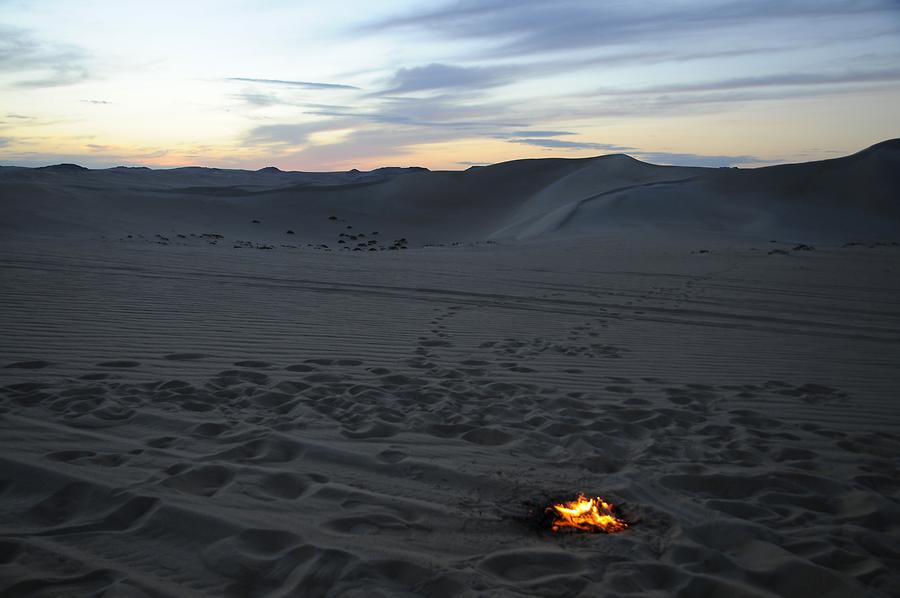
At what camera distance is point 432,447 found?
3.62 meters

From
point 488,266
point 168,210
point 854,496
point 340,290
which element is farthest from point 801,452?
point 168,210

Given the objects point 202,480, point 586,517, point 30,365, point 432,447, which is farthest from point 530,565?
point 30,365

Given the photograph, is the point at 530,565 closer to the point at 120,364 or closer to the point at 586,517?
the point at 586,517

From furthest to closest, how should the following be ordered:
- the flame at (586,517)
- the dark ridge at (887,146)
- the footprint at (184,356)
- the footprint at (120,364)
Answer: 1. the dark ridge at (887,146)
2. the footprint at (184,356)
3. the footprint at (120,364)
4. the flame at (586,517)

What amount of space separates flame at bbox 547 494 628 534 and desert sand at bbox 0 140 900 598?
7 centimetres

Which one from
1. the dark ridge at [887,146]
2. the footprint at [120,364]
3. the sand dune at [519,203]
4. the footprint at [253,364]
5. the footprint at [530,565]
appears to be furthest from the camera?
the dark ridge at [887,146]

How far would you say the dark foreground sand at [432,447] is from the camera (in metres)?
2.49

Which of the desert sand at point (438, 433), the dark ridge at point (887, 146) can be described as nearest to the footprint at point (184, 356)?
the desert sand at point (438, 433)

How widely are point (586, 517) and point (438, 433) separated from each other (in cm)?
116

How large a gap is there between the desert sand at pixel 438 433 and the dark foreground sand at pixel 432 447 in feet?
0.05

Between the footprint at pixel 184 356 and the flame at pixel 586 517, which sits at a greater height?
the footprint at pixel 184 356

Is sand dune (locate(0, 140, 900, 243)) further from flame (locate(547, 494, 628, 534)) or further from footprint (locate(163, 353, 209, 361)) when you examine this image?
flame (locate(547, 494, 628, 534))

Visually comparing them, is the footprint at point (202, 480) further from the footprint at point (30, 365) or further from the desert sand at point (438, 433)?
the footprint at point (30, 365)

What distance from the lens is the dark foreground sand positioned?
97.9 inches
